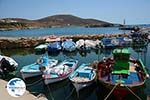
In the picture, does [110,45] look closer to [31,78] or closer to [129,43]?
[129,43]

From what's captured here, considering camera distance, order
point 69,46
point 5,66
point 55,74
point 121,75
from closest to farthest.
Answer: point 121,75
point 55,74
point 5,66
point 69,46

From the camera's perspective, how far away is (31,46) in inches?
1989

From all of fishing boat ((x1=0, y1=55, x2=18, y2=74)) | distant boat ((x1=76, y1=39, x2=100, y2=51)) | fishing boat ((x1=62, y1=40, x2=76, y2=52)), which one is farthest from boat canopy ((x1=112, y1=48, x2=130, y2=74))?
distant boat ((x1=76, y1=39, x2=100, y2=51))

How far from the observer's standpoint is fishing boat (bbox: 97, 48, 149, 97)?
1634cm

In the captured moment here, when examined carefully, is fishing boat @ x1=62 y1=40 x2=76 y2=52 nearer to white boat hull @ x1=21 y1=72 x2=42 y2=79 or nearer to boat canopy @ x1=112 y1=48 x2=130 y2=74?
white boat hull @ x1=21 y1=72 x2=42 y2=79

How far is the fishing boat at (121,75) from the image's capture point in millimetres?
16344

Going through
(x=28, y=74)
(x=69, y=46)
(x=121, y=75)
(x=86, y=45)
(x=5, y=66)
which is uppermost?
(x=121, y=75)

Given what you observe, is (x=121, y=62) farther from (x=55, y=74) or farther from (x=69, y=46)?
(x=69, y=46)

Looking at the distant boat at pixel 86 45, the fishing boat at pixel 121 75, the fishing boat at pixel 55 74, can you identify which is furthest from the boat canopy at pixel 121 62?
the distant boat at pixel 86 45

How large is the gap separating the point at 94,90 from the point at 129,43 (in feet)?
106

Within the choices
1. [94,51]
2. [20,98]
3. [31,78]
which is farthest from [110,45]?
[20,98]

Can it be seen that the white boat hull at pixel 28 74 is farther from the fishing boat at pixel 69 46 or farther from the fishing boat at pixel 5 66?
the fishing boat at pixel 69 46

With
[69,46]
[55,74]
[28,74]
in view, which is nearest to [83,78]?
[55,74]

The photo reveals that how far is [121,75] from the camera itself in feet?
60.3
